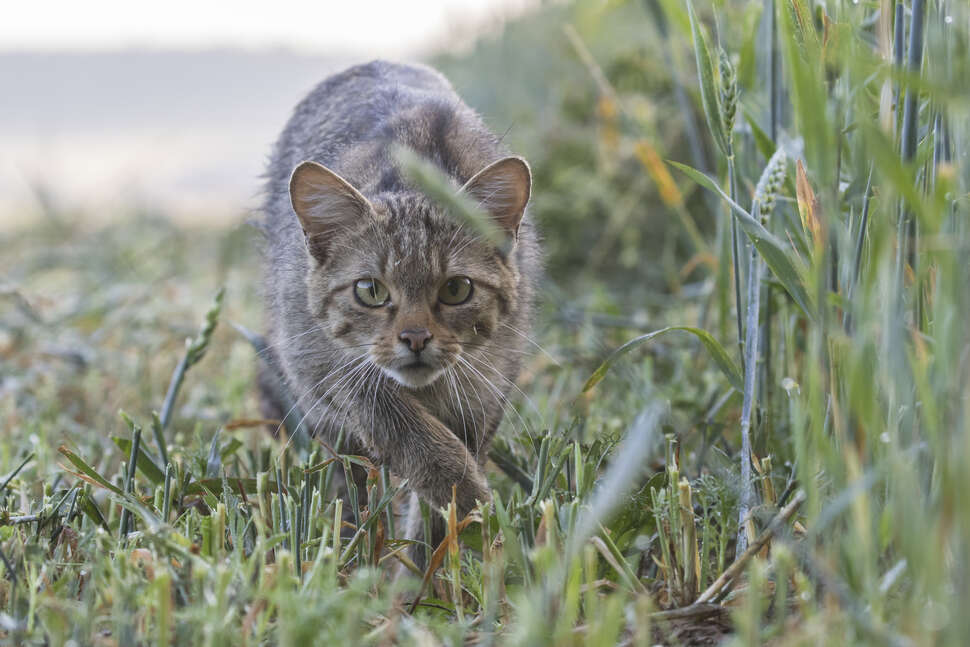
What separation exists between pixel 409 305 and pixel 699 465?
82 centimetres

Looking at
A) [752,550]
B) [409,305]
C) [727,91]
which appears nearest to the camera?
[752,550]

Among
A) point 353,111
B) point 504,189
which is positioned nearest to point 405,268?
point 504,189

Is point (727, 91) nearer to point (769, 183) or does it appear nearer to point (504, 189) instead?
point (769, 183)

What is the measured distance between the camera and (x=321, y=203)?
8.34 feet

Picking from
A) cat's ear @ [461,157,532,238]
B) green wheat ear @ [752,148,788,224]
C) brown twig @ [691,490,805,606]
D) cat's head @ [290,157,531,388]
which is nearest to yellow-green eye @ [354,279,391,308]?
cat's head @ [290,157,531,388]

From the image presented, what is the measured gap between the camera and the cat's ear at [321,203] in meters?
2.46

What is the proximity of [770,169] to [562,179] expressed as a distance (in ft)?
9.81

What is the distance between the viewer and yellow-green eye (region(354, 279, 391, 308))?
251cm

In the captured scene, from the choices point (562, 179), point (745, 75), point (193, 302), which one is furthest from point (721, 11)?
point (193, 302)

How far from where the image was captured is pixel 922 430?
1687 mm

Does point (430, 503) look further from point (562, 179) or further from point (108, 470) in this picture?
point (562, 179)

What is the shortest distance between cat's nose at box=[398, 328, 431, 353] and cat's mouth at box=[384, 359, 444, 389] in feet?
0.14

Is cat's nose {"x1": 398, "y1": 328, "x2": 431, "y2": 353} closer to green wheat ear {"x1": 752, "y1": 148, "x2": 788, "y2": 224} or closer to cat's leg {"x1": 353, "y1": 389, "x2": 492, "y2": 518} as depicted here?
cat's leg {"x1": 353, "y1": 389, "x2": 492, "y2": 518}

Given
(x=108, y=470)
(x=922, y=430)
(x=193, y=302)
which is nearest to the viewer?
(x=922, y=430)
